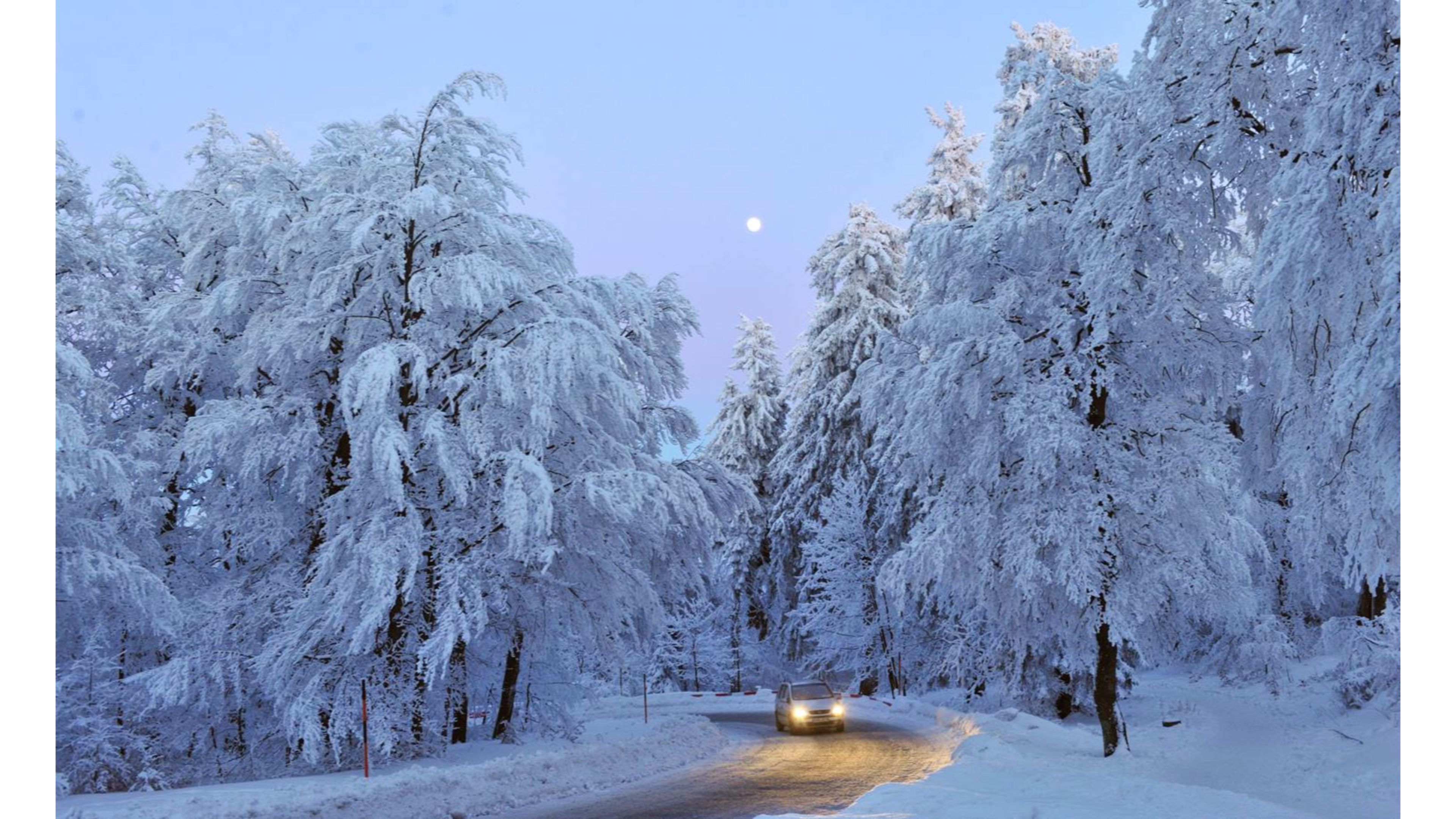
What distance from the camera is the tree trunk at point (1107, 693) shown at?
1645cm

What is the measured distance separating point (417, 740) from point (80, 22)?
1093cm

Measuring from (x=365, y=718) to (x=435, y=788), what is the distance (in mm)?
1299

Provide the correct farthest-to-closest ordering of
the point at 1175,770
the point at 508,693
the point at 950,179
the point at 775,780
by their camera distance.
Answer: the point at 950,179
the point at 508,693
the point at 775,780
the point at 1175,770

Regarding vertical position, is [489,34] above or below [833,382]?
above

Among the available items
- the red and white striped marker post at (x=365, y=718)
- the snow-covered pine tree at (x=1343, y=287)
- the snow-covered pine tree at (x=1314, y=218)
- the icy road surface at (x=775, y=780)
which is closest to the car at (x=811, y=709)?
the icy road surface at (x=775, y=780)

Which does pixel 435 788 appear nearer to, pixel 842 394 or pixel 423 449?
pixel 423 449

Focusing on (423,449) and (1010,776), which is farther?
(423,449)

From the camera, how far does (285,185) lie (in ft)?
58.6

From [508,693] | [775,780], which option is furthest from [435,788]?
[775,780]

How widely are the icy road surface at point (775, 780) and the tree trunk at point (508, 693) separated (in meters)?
3.19

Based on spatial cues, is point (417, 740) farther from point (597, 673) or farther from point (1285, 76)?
point (1285, 76)

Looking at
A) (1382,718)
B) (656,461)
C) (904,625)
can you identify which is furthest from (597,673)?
(904,625)

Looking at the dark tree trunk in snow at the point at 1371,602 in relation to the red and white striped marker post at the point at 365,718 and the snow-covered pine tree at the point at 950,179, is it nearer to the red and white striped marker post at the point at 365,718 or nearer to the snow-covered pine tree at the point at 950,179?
the snow-covered pine tree at the point at 950,179

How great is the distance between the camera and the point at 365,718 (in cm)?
1396
